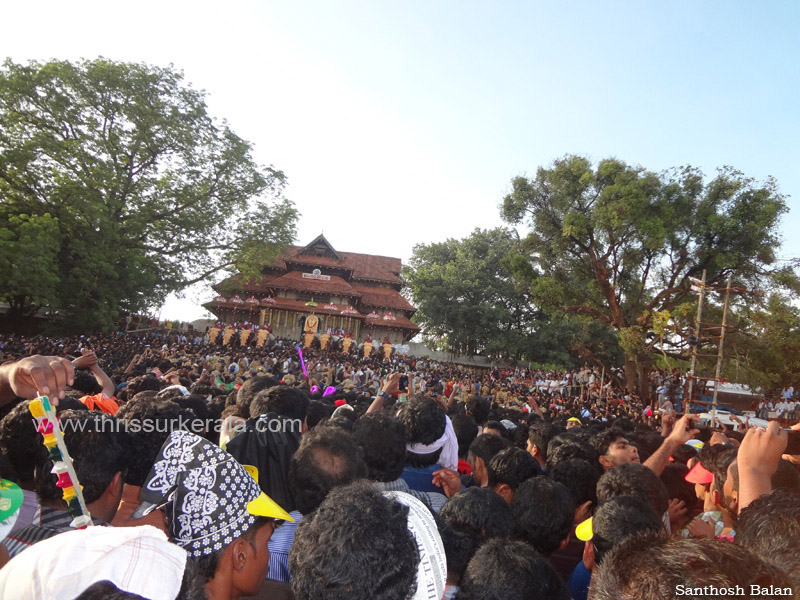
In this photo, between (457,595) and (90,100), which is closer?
(457,595)

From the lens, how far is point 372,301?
35.7 meters

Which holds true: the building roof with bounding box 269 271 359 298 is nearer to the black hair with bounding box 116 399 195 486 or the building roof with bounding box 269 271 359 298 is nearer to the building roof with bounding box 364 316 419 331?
the building roof with bounding box 364 316 419 331

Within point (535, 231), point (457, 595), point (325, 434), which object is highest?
point (535, 231)

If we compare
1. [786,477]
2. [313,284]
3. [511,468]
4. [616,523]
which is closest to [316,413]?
[511,468]

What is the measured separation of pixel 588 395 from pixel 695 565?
21.4 meters

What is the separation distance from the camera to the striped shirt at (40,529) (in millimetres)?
1656

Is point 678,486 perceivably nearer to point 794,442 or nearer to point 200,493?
point 794,442

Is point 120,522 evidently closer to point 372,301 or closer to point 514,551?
point 514,551

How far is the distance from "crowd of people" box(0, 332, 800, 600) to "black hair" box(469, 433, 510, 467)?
0.03ft

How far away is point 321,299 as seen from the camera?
1382 inches

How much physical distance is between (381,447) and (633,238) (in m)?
24.3

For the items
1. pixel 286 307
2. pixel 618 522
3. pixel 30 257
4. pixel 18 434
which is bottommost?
pixel 18 434

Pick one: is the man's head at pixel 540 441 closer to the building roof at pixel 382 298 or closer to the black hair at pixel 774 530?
the black hair at pixel 774 530

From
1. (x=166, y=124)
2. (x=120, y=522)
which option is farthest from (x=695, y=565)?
(x=166, y=124)
